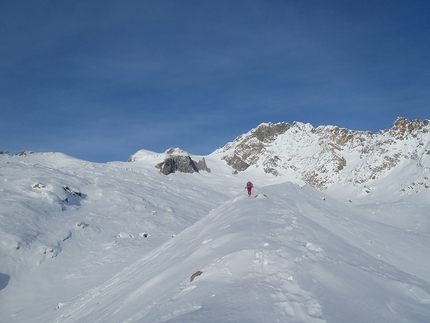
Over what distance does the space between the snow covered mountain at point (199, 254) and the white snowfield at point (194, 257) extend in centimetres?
5

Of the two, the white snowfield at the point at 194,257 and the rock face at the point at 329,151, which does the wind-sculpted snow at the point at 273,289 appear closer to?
the white snowfield at the point at 194,257

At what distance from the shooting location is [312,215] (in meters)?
20.0

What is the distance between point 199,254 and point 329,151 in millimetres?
88393

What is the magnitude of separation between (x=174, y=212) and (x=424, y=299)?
2612 cm

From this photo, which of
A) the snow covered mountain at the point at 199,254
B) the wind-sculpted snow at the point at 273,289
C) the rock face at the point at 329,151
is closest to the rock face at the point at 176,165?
the snow covered mountain at the point at 199,254

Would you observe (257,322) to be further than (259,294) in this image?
No

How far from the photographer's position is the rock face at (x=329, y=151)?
68.0 m

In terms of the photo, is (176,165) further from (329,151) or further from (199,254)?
(199,254)

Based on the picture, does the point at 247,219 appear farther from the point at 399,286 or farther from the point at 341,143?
the point at 341,143

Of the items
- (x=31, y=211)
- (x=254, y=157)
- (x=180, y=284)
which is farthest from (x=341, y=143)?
(x=180, y=284)

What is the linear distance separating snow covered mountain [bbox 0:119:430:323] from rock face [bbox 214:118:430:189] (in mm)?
13079

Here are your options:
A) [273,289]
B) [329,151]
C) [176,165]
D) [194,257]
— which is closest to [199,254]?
[194,257]

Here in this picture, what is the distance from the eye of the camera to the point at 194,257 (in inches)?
362

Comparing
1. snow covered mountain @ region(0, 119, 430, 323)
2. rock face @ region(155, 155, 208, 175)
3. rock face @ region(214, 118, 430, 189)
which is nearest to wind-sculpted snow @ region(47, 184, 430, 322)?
snow covered mountain @ region(0, 119, 430, 323)
